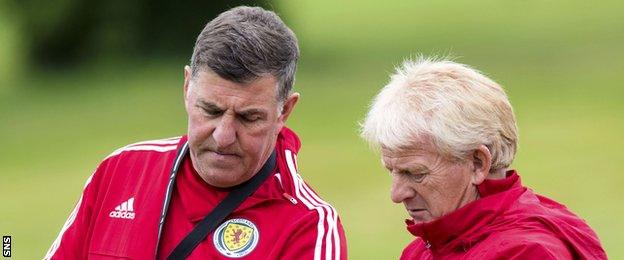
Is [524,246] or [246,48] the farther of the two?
[246,48]

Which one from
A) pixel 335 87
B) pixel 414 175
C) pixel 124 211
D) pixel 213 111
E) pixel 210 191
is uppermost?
pixel 213 111

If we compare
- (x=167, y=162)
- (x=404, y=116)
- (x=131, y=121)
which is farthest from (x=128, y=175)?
(x=131, y=121)

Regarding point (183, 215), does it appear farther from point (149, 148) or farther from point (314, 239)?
point (314, 239)

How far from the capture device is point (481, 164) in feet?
15.6

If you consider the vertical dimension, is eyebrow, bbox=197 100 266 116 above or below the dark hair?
below

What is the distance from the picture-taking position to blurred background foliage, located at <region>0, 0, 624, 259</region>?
577 inches

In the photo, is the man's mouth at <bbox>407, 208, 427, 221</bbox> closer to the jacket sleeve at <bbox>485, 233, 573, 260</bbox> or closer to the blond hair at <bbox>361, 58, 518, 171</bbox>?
the blond hair at <bbox>361, 58, 518, 171</bbox>

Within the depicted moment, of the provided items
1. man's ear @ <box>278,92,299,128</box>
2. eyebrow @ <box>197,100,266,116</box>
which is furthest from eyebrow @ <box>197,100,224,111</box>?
man's ear @ <box>278,92,299,128</box>

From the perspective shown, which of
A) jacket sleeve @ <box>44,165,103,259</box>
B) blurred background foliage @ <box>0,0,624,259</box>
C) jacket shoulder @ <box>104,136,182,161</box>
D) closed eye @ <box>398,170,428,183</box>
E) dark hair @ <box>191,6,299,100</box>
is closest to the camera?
closed eye @ <box>398,170,428,183</box>

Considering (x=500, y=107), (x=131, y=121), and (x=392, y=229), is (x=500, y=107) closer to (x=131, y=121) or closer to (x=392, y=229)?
(x=392, y=229)

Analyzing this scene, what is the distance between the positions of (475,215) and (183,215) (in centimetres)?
124

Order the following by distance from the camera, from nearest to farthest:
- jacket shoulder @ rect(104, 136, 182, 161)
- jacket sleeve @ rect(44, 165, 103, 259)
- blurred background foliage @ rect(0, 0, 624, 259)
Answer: jacket sleeve @ rect(44, 165, 103, 259)
jacket shoulder @ rect(104, 136, 182, 161)
blurred background foliage @ rect(0, 0, 624, 259)

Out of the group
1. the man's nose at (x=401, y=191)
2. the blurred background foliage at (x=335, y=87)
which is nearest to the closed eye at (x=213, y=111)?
the man's nose at (x=401, y=191)

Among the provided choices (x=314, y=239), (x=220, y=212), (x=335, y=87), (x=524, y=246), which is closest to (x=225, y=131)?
(x=220, y=212)
